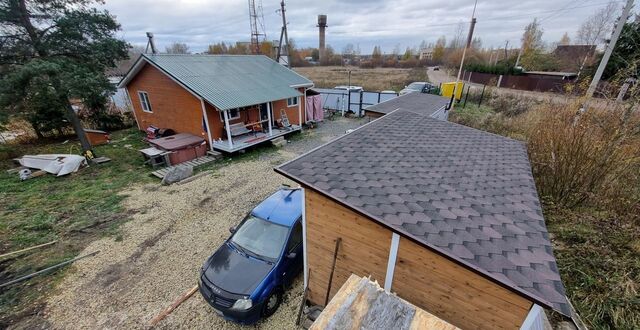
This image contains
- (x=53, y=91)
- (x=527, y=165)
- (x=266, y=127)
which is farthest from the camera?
(x=266, y=127)

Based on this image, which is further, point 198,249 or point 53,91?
point 53,91

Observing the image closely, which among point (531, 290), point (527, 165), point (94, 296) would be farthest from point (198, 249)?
point (527, 165)

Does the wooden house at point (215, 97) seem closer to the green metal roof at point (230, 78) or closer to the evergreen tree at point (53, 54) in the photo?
the green metal roof at point (230, 78)

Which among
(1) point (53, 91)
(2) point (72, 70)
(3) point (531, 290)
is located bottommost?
(3) point (531, 290)

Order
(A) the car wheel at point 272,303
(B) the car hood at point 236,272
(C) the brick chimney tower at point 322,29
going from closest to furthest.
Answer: (B) the car hood at point 236,272
(A) the car wheel at point 272,303
(C) the brick chimney tower at point 322,29

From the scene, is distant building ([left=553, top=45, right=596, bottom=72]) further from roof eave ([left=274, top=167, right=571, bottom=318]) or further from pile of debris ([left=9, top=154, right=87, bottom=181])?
pile of debris ([left=9, top=154, right=87, bottom=181])

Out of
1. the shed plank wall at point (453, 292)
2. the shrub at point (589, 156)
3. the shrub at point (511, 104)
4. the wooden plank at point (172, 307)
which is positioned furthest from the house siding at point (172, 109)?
the shrub at point (511, 104)

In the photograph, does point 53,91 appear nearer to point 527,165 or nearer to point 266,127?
point 266,127

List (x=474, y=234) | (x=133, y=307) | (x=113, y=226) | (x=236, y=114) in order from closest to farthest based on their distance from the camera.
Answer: (x=474, y=234) < (x=133, y=307) < (x=113, y=226) < (x=236, y=114)
